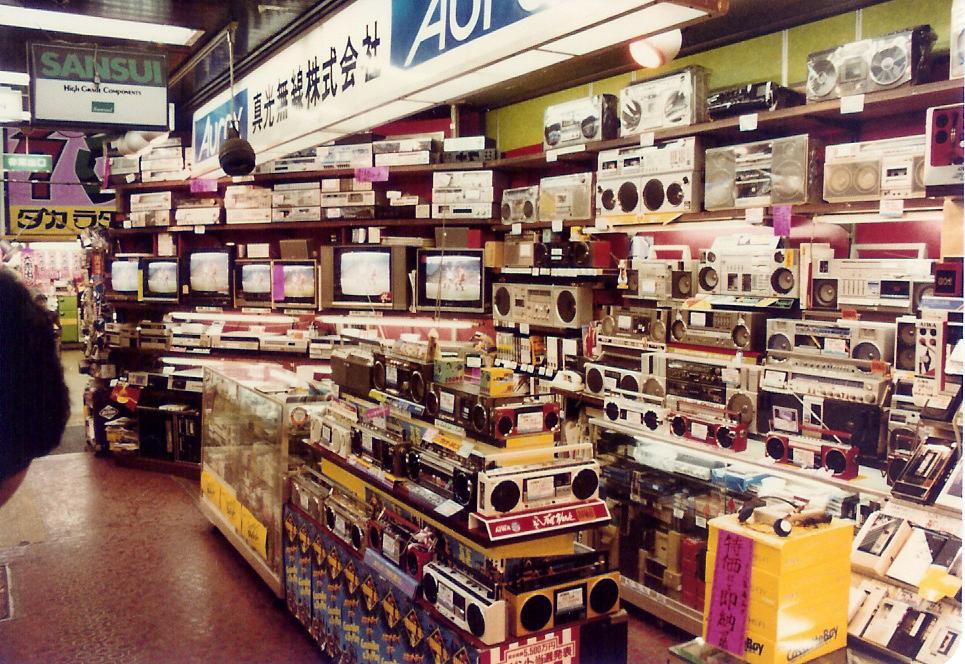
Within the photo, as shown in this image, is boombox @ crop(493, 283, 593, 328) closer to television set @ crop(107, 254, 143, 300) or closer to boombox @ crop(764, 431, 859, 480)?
boombox @ crop(764, 431, 859, 480)

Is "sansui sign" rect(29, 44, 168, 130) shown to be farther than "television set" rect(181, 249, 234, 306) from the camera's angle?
No

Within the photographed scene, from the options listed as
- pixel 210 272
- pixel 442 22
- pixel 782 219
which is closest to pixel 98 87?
pixel 210 272

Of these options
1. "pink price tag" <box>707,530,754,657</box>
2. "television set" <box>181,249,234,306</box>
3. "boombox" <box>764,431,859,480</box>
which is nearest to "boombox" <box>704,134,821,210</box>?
"boombox" <box>764,431,859,480</box>

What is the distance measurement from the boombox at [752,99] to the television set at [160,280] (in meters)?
5.20

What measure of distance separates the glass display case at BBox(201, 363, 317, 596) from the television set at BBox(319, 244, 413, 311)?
2.71 ft

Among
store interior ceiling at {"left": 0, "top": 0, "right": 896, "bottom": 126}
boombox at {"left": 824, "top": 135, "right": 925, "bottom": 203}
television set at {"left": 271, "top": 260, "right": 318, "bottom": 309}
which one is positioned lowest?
television set at {"left": 271, "top": 260, "right": 318, "bottom": 309}

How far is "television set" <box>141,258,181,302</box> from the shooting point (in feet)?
22.9

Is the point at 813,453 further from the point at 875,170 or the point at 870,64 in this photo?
the point at 870,64

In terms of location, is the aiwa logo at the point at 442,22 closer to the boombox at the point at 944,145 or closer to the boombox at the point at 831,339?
the boombox at the point at 944,145

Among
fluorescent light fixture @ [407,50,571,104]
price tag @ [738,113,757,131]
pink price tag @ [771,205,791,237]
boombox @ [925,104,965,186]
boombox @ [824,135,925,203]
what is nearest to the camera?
fluorescent light fixture @ [407,50,571,104]

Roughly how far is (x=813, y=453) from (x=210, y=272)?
542cm

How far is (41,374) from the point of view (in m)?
1.44

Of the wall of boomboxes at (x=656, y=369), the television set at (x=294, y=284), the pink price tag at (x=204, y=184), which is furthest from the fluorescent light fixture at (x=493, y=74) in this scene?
the pink price tag at (x=204, y=184)

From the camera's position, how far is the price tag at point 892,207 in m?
2.96
